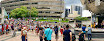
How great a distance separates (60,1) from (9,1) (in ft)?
111

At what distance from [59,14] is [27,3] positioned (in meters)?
18.9

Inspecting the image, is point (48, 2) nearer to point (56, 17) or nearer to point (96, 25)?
point (56, 17)

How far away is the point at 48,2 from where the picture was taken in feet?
250

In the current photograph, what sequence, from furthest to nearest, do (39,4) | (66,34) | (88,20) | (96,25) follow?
(39,4) < (88,20) < (96,25) < (66,34)

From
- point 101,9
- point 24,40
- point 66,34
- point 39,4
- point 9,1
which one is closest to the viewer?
point 66,34

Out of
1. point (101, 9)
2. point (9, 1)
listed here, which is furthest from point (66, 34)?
point (9, 1)

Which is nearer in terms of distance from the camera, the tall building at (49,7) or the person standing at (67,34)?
the person standing at (67,34)

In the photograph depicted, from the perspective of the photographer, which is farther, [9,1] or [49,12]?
[9,1]

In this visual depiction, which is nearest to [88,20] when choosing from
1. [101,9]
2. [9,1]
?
[101,9]

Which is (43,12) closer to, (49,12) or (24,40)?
(49,12)

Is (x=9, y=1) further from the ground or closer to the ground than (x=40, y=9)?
further from the ground

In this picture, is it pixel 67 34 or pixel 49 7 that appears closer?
pixel 67 34

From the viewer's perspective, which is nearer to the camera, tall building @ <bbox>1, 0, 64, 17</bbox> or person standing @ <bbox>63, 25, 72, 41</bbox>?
person standing @ <bbox>63, 25, 72, 41</bbox>

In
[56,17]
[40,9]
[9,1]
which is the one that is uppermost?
[9,1]
